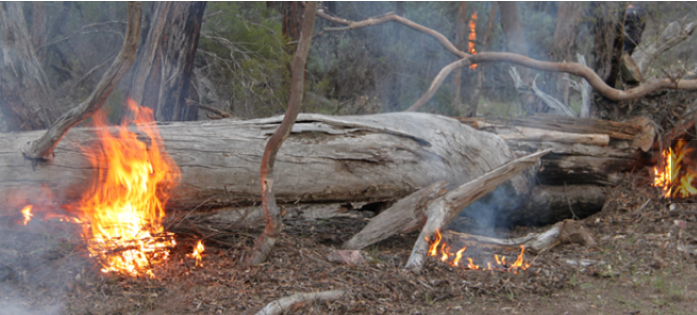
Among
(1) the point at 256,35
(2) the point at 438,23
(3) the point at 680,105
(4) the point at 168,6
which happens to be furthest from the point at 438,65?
(4) the point at 168,6

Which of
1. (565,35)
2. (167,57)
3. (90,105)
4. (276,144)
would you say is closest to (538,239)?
(276,144)

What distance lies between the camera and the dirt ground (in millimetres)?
3049

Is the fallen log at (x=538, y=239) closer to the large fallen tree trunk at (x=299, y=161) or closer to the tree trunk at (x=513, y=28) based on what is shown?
the large fallen tree trunk at (x=299, y=161)

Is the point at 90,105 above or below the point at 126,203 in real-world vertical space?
above

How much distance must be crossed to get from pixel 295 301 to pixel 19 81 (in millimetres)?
4135

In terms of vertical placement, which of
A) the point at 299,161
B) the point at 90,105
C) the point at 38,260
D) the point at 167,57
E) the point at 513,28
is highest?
the point at 513,28

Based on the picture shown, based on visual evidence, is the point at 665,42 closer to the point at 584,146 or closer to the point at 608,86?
the point at 608,86

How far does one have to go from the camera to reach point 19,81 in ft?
16.5

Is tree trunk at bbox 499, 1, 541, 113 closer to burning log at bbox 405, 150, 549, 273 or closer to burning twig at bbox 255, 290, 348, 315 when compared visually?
Result: burning log at bbox 405, 150, 549, 273

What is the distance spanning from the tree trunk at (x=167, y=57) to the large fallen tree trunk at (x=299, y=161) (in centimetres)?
184

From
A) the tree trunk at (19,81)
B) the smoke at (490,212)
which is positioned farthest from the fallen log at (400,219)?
the tree trunk at (19,81)

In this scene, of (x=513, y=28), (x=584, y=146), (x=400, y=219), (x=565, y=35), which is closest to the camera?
(x=400, y=219)

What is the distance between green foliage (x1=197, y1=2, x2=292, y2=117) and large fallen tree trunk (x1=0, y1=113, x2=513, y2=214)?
3.25 m

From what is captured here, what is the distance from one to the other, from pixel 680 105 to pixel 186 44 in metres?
6.08
